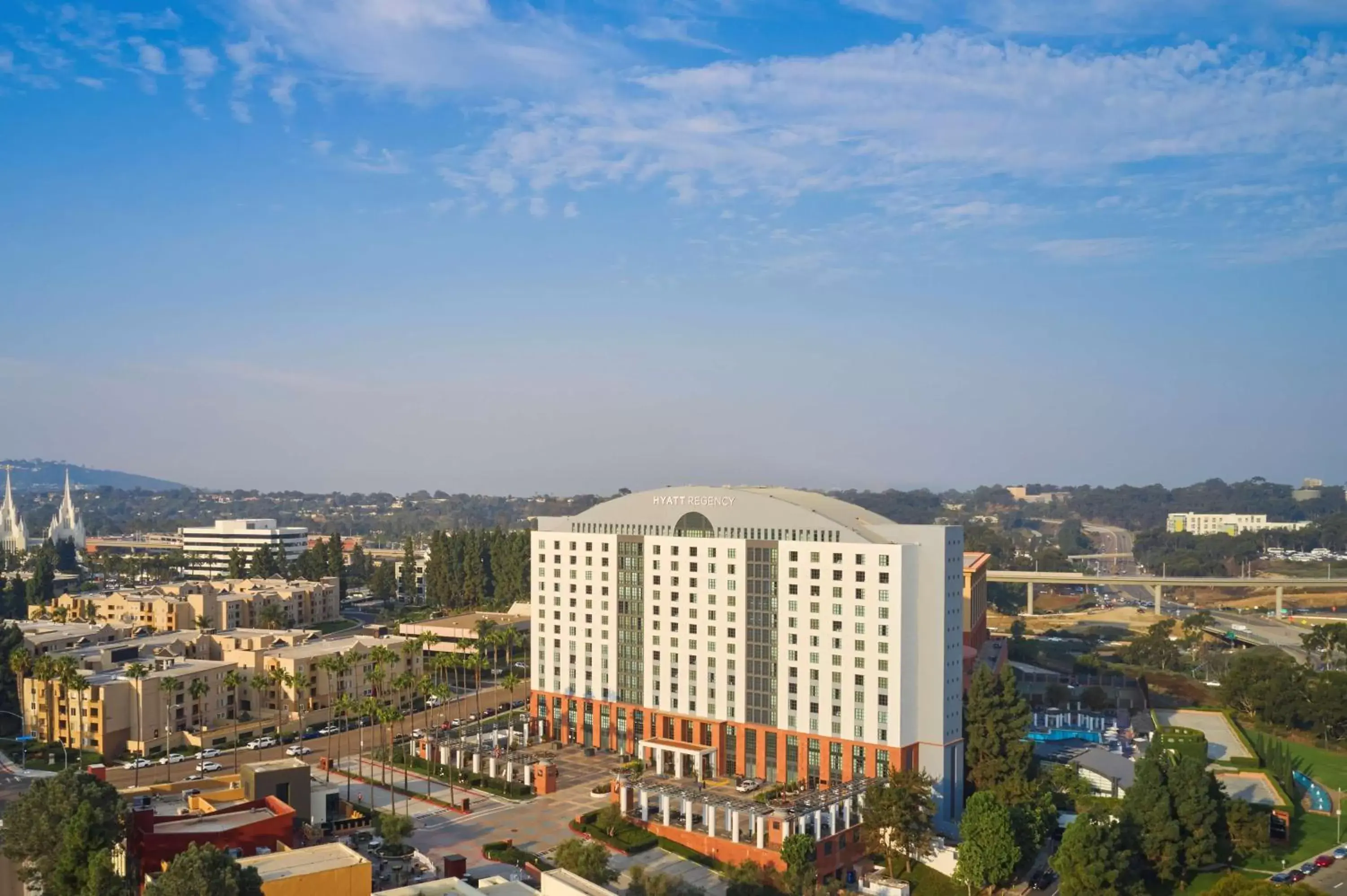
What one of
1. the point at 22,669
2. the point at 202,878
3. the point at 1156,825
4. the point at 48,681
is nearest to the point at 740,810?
the point at 1156,825

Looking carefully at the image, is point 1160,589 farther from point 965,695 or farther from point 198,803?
point 198,803

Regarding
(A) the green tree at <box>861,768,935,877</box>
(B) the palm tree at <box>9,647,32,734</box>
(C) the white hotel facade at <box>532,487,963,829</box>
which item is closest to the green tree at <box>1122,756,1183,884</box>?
(A) the green tree at <box>861,768,935,877</box>

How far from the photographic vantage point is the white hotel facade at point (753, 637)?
4762 cm

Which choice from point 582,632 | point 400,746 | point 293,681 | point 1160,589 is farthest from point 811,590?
point 1160,589

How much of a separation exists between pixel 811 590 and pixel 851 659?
3.64m

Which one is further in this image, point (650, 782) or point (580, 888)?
point (650, 782)

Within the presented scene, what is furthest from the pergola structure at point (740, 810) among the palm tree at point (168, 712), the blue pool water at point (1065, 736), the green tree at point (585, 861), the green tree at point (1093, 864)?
the palm tree at point (168, 712)

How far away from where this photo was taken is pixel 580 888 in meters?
29.0

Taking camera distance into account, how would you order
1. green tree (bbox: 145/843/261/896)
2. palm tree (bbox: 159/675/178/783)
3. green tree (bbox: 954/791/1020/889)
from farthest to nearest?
palm tree (bbox: 159/675/178/783) → green tree (bbox: 954/791/1020/889) → green tree (bbox: 145/843/261/896)

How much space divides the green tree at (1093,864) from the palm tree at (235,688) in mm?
38418

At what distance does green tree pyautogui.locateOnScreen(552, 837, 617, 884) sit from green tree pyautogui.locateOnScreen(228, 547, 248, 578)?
3392 inches

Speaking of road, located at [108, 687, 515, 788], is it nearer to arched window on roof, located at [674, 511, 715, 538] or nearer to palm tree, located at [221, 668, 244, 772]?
palm tree, located at [221, 668, 244, 772]

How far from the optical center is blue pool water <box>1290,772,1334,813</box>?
50812mm

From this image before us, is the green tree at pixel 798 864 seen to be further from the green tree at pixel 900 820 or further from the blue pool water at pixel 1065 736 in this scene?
the blue pool water at pixel 1065 736
